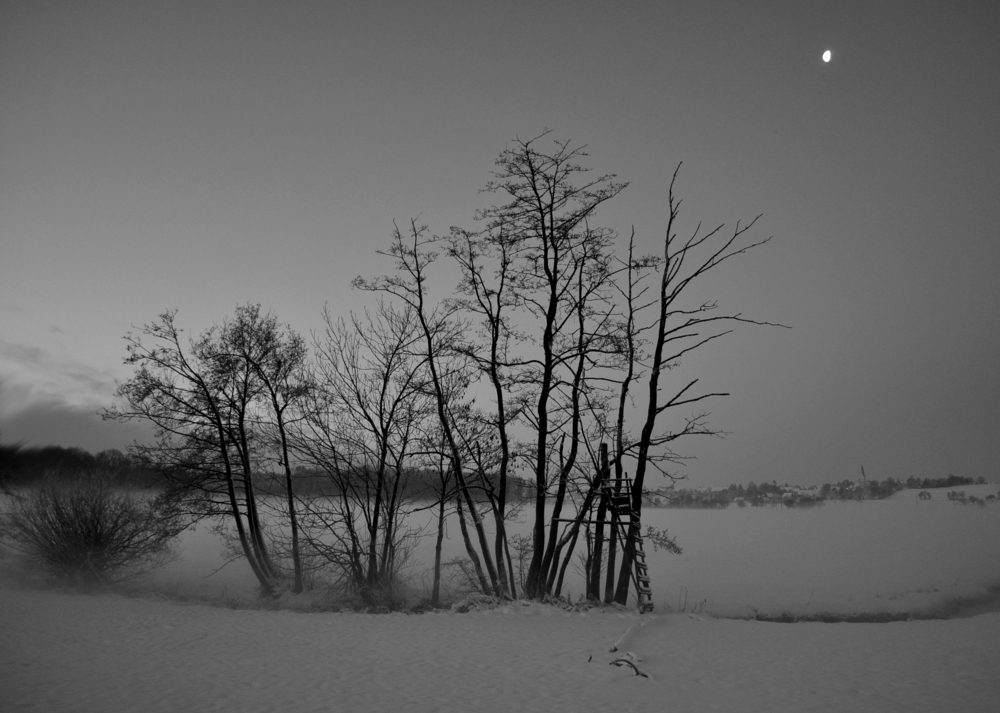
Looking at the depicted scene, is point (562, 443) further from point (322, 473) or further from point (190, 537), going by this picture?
point (190, 537)

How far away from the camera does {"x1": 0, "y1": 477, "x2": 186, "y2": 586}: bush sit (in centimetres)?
2044

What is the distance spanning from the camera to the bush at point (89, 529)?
67.1 feet

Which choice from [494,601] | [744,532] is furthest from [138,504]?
[744,532]

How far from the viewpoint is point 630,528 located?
14727mm

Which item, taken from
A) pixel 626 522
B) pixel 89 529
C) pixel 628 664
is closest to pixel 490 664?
pixel 628 664

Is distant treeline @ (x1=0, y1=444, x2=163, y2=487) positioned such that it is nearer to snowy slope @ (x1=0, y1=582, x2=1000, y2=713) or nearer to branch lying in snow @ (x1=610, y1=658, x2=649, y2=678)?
snowy slope @ (x1=0, y1=582, x2=1000, y2=713)

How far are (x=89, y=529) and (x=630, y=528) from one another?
18.9 meters

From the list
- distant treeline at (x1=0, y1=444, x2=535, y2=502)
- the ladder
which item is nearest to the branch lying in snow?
the ladder

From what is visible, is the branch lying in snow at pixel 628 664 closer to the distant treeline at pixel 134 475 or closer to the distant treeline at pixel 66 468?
the distant treeline at pixel 134 475

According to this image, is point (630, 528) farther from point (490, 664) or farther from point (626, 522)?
point (490, 664)

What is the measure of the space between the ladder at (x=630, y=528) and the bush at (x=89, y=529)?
647 inches

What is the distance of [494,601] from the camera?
13969mm

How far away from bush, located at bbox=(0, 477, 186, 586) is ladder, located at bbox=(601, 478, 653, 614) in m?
16.4

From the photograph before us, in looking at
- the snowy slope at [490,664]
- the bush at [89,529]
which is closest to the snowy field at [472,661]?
the snowy slope at [490,664]
